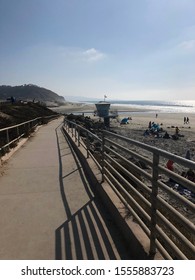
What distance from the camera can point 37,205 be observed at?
6293 mm

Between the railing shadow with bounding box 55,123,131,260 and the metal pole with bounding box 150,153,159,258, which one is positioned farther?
the railing shadow with bounding box 55,123,131,260

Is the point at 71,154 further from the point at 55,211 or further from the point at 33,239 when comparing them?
the point at 33,239

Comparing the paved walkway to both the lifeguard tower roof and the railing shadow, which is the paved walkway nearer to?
the railing shadow

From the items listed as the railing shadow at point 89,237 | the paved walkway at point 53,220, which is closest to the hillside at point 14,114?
the paved walkway at point 53,220

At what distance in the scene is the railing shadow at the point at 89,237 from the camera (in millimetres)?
4176

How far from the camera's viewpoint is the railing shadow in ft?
13.7

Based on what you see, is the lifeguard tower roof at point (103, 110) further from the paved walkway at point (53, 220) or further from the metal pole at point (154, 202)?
the metal pole at point (154, 202)

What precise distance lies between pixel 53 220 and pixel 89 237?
98 centimetres

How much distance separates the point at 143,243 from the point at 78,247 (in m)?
0.91

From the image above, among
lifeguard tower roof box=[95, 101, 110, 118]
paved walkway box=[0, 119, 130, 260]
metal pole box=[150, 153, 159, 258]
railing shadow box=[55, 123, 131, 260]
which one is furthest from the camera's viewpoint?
lifeguard tower roof box=[95, 101, 110, 118]

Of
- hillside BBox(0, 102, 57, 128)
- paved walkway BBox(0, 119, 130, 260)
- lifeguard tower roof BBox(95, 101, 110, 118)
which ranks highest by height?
hillside BBox(0, 102, 57, 128)

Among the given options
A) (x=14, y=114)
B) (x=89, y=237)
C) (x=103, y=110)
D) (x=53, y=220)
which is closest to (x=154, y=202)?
(x=89, y=237)

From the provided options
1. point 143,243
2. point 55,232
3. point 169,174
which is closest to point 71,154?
point 55,232

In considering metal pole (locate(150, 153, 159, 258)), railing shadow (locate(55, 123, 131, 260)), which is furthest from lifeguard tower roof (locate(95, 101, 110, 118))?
metal pole (locate(150, 153, 159, 258))
